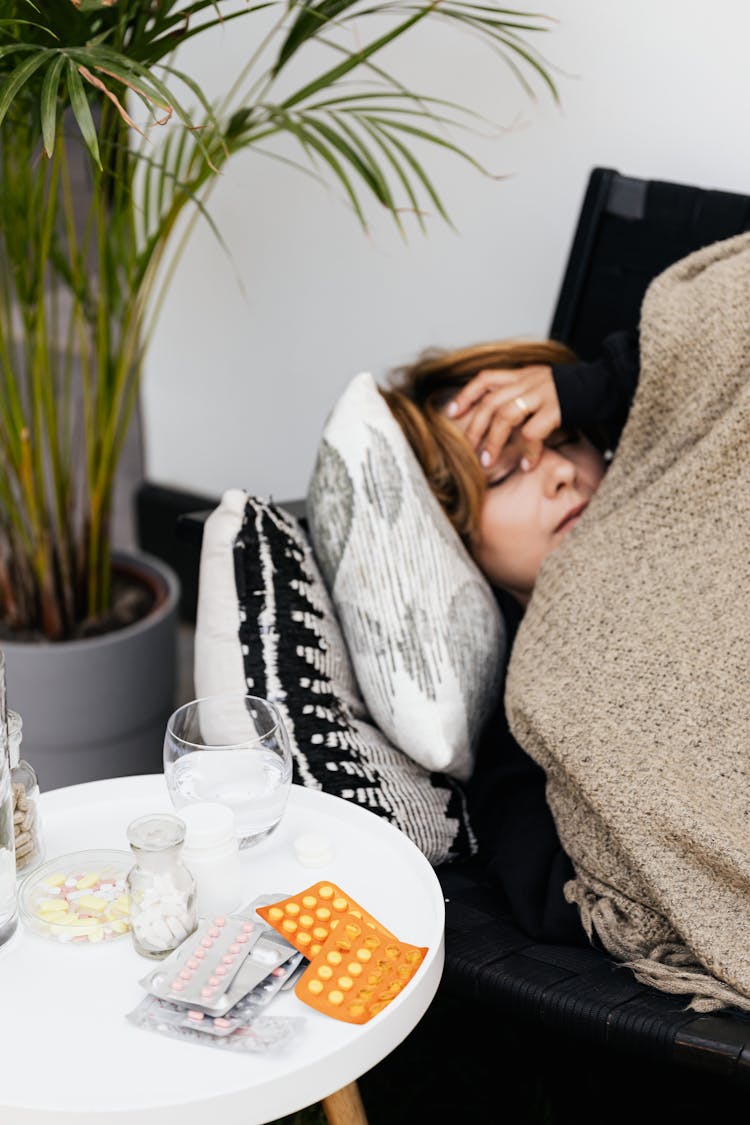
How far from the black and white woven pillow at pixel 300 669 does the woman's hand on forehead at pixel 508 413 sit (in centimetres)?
27

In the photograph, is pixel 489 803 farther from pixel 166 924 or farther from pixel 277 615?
pixel 166 924

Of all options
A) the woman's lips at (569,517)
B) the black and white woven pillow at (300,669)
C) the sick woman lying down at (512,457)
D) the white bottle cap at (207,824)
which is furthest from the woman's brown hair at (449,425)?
the white bottle cap at (207,824)

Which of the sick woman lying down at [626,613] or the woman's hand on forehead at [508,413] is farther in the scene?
the woman's hand on forehead at [508,413]

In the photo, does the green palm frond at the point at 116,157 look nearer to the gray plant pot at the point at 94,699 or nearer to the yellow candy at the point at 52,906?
the gray plant pot at the point at 94,699

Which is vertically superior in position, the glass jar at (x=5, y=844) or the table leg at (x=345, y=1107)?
the glass jar at (x=5, y=844)

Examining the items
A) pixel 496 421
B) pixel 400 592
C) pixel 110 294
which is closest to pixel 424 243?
pixel 110 294

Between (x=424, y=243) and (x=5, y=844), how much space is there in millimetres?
1407

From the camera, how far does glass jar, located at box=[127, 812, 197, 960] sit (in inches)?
34.9

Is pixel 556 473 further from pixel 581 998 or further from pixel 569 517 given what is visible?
pixel 581 998

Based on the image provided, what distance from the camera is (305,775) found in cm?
119

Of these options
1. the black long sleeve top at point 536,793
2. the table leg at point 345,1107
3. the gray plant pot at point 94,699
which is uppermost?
the black long sleeve top at point 536,793

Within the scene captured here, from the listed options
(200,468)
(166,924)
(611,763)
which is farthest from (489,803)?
(200,468)

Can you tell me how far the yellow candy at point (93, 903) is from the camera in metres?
0.93

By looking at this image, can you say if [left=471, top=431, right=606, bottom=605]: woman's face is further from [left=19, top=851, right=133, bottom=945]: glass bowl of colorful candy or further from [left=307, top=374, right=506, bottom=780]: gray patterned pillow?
[left=19, top=851, right=133, bottom=945]: glass bowl of colorful candy
